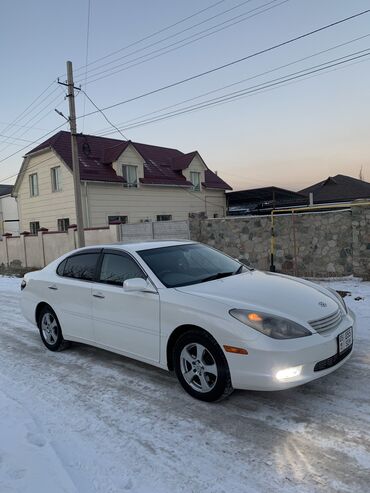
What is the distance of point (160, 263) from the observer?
15.9ft

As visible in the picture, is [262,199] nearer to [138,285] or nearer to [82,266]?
[82,266]

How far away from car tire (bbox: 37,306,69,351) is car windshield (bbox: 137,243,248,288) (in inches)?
73.7

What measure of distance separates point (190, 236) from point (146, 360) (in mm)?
9439

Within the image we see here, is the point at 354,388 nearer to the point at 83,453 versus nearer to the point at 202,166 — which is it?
the point at 83,453

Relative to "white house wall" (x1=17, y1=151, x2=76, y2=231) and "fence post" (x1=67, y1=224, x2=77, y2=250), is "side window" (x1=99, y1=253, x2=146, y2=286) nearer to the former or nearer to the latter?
"fence post" (x1=67, y1=224, x2=77, y2=250)

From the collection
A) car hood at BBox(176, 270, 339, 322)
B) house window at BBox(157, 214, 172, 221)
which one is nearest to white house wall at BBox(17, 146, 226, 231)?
house window at BBox(157, 214, 172, 221)

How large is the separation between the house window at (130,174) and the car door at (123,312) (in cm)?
1905

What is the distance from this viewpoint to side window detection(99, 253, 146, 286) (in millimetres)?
4828

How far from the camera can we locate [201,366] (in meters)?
3.97

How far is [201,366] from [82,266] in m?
2.39

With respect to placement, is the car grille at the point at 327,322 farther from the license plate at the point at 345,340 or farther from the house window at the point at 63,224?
the house window at the point at 63,224

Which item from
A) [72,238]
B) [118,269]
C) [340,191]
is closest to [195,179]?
[340,191]

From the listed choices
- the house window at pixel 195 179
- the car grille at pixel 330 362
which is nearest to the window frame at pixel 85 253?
the car grille at pixel 330 362

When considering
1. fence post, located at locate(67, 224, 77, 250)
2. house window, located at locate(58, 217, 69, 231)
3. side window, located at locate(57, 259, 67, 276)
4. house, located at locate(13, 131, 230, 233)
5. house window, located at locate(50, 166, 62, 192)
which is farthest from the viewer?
house window, located at locate(50, 166, 62, 192)
